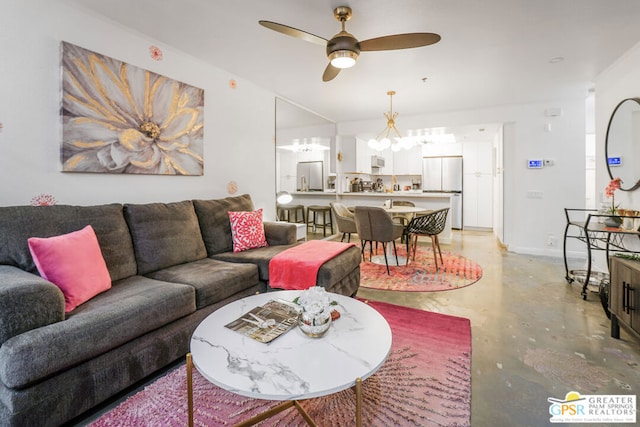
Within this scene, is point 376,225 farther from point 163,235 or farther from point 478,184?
point 478,184

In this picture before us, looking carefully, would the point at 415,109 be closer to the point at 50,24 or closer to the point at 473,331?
the point at 473,331

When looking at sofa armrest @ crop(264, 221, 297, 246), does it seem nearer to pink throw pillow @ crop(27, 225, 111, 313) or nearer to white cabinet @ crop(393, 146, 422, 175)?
pink throw pillow @ crop(27, 225, 111, 313)

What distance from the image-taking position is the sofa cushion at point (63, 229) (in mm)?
1721

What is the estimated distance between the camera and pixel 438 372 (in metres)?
1.81

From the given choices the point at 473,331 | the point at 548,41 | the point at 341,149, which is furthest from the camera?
the point at 341,149

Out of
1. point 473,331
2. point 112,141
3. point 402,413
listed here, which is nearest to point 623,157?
point 473,331

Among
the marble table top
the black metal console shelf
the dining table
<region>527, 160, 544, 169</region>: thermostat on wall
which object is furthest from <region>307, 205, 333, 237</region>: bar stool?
the marble table top

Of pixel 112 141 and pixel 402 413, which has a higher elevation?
pixel 112 141

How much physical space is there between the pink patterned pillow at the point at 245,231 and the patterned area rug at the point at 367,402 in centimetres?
134

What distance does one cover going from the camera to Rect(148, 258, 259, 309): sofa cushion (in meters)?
2.10

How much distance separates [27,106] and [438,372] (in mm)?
3124

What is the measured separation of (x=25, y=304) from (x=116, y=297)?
466mm

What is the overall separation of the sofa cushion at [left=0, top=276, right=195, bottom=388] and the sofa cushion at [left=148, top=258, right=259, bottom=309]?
117 millimetres

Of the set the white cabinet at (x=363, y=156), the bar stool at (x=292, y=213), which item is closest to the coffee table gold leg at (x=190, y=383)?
the bar stool at (x=292, y=213)
